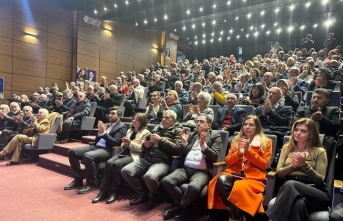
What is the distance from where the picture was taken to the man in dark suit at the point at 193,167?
7.03ft

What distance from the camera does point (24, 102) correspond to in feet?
20.1

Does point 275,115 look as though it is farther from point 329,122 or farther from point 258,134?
point 258,134

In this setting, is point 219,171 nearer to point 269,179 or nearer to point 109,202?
point 269,179

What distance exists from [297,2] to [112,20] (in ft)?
24.0

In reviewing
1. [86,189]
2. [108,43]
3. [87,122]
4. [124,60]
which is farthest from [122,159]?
[124,60]

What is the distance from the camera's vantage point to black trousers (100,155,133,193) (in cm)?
269

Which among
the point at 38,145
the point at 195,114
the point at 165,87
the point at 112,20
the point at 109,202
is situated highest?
the point at 112,20

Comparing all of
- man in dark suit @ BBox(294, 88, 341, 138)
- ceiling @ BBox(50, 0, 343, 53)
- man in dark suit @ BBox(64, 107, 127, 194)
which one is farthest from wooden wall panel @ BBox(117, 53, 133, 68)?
man in dark suit @ BBox(294, 88, 341, 138)

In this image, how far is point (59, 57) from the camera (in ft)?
28.2

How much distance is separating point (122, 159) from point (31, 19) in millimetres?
7054

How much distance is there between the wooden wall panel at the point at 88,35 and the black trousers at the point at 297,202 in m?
8.79

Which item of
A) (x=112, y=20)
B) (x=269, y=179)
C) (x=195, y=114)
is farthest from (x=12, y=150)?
(x=112, y=20)

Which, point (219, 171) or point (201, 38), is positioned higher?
point (201, 38)

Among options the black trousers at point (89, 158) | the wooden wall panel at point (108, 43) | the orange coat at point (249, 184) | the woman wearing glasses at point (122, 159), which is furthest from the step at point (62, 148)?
the wooden wall panel at point (108, 43)
